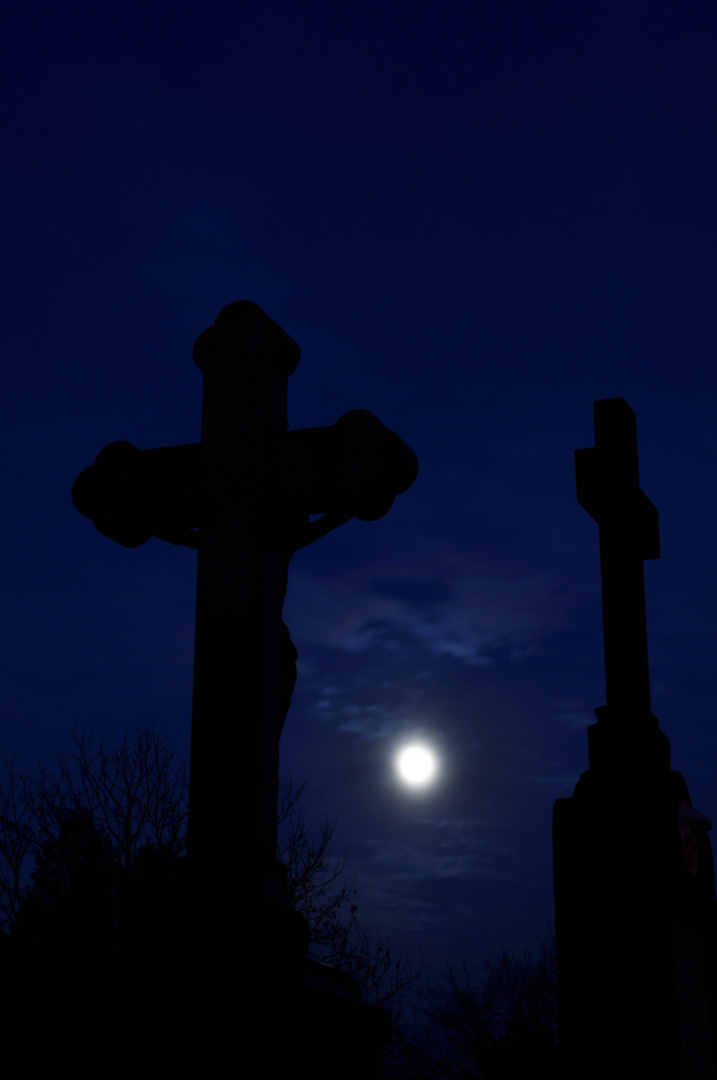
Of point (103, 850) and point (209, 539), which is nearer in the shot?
point (209, 539)

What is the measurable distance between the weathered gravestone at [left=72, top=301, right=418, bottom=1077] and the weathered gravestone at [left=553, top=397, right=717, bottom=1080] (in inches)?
75.4

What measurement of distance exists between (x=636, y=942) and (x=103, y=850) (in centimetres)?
1287

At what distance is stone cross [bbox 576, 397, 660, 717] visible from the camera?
245 inches

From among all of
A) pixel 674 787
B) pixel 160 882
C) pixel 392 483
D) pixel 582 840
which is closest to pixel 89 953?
pixel 160 882

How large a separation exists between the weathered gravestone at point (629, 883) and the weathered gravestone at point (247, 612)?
6.28 feet

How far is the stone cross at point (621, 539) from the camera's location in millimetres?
6234

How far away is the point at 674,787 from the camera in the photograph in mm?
5961

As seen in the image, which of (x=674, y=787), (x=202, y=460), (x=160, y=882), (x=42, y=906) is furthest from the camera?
(x=42, y=906)

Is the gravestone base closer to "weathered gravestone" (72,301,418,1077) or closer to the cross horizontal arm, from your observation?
"weathered gravestone" (72,301,418,1077)

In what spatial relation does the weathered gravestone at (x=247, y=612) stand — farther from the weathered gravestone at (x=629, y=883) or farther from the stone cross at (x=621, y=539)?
the stone cross at (x=621, y=539)

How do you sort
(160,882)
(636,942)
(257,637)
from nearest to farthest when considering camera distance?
1. (160,882)
2. (257,637)
3. (636,942)

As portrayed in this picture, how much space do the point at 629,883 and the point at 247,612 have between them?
261 centimetres

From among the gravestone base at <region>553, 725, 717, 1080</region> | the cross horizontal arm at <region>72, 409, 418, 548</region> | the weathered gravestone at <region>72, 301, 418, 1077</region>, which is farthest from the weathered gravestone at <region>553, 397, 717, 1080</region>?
the cross horizontal arm at <region>72, 409, 418, 548</region>

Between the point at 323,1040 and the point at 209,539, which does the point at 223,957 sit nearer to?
A: the point at 323,1040
